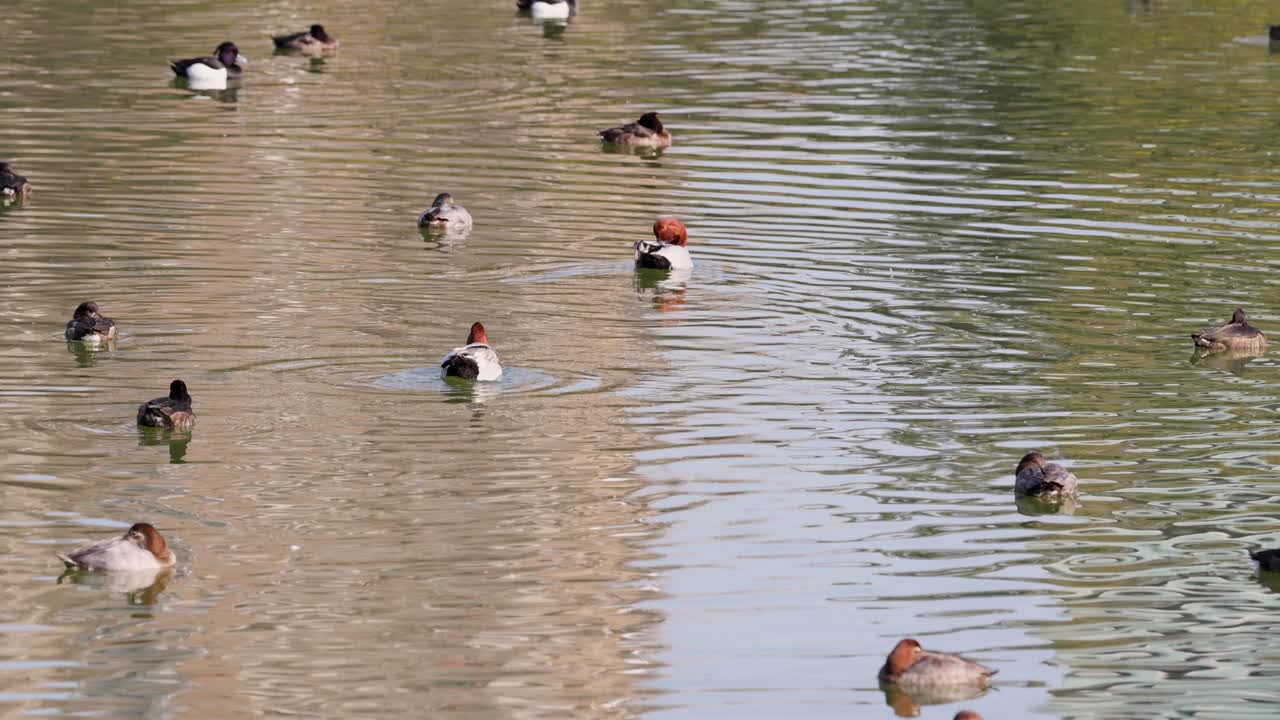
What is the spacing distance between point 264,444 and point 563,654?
5572mm

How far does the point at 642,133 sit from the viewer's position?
36.7 m

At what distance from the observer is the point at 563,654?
14922 mm

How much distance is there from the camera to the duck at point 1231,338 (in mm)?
23141

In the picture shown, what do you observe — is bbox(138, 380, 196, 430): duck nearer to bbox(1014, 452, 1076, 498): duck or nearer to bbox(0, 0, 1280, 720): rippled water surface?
bbox(0, 0, 1280, 720): rippled water surface

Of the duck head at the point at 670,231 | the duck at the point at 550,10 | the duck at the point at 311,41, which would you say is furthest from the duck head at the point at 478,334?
the duck at the point at 550,10

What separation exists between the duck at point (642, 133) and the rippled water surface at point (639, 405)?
0.31 metres

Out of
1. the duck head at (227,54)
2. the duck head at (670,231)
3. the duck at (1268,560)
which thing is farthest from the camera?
the duck head at (227,54)

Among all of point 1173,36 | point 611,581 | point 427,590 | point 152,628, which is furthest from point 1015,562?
point 1173,36

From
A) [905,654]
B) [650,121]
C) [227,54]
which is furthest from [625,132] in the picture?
[905,654]

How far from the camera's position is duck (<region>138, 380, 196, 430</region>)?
19616 mm

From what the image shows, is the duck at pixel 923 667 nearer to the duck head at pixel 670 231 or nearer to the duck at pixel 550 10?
the duck head at pixel 670 231

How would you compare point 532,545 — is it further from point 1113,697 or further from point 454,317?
point 454,317

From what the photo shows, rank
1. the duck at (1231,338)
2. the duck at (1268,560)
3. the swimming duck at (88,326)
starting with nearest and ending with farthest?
the duck at (1268,560) < the swimming duck at (88,326) < the duck at (1231,338)

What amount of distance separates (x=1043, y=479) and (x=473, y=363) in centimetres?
579
